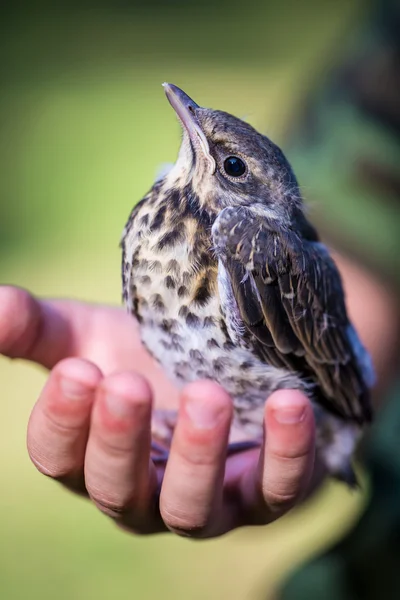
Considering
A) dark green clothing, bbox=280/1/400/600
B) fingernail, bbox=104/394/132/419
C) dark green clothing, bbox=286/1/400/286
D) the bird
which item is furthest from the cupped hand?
dark green clothing, bbox=286/1/400/286

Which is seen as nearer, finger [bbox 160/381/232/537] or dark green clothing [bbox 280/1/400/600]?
finger [bbox 160/381/232/537]

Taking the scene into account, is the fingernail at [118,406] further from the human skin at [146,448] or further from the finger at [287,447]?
the finger at [287,447]

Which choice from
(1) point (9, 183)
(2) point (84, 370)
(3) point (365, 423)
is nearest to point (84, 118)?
(2) point (84, 370)

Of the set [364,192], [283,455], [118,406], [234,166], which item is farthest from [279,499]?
[364,192]

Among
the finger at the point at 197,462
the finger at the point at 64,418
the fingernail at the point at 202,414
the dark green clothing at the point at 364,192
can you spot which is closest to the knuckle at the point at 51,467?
the finger at the point at 64,418

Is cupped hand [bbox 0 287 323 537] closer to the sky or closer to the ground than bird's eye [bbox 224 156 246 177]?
closer to the ground

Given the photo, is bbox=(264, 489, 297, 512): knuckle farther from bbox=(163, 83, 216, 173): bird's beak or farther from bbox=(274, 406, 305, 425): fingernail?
bbox=(163, 83, 216, 173): bird's beak

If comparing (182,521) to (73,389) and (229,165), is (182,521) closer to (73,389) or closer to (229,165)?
(73,389)
